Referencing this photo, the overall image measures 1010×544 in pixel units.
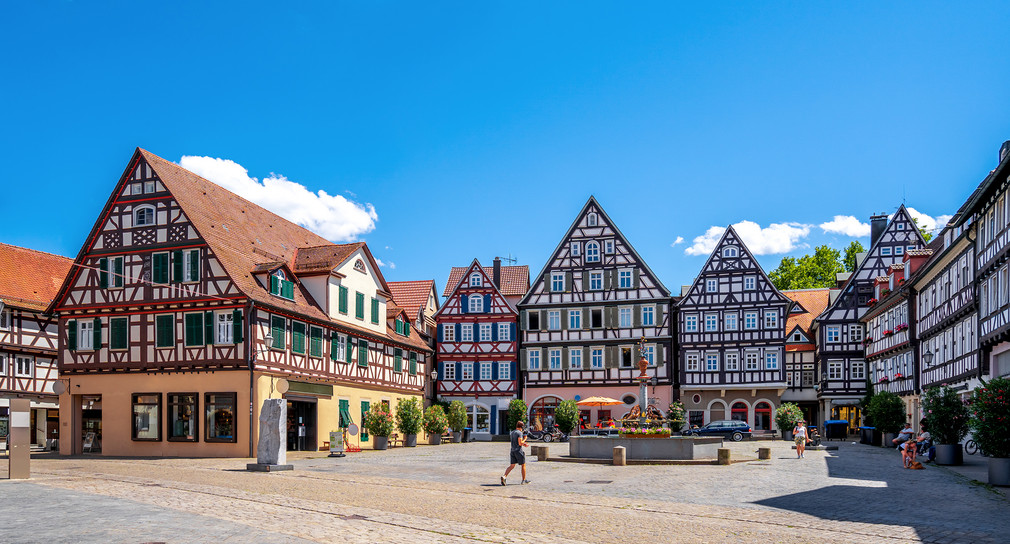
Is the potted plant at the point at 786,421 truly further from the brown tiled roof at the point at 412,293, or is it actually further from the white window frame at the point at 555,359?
the brown tiled roof at the point at 412,293

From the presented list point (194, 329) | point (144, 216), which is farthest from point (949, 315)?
point (144, 216)

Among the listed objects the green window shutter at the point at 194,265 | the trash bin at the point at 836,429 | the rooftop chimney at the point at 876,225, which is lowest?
the trash bin at the point at 836,429

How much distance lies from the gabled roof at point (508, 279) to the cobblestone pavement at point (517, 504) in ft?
114

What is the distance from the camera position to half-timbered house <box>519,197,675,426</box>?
57.6 m

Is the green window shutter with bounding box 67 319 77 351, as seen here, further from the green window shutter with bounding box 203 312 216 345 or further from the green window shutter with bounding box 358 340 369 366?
the green window shutter with bounding box 358 340 369 366

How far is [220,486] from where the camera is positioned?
67.2 feet

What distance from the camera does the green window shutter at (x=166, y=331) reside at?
35750mm

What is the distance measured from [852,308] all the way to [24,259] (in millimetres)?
47914

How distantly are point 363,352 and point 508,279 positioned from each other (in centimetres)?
2019

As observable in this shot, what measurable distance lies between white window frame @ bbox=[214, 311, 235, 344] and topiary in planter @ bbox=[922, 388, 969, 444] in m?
24.1

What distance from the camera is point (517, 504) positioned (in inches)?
692

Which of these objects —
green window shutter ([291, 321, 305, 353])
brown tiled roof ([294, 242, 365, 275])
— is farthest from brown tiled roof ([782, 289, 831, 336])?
green window shutter ([291, 321, 305, 353])

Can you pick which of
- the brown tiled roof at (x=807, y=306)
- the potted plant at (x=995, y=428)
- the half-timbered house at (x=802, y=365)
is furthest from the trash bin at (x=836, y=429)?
the potted plant at (x=995, y=428)

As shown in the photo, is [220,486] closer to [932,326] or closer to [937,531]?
[937,531]
